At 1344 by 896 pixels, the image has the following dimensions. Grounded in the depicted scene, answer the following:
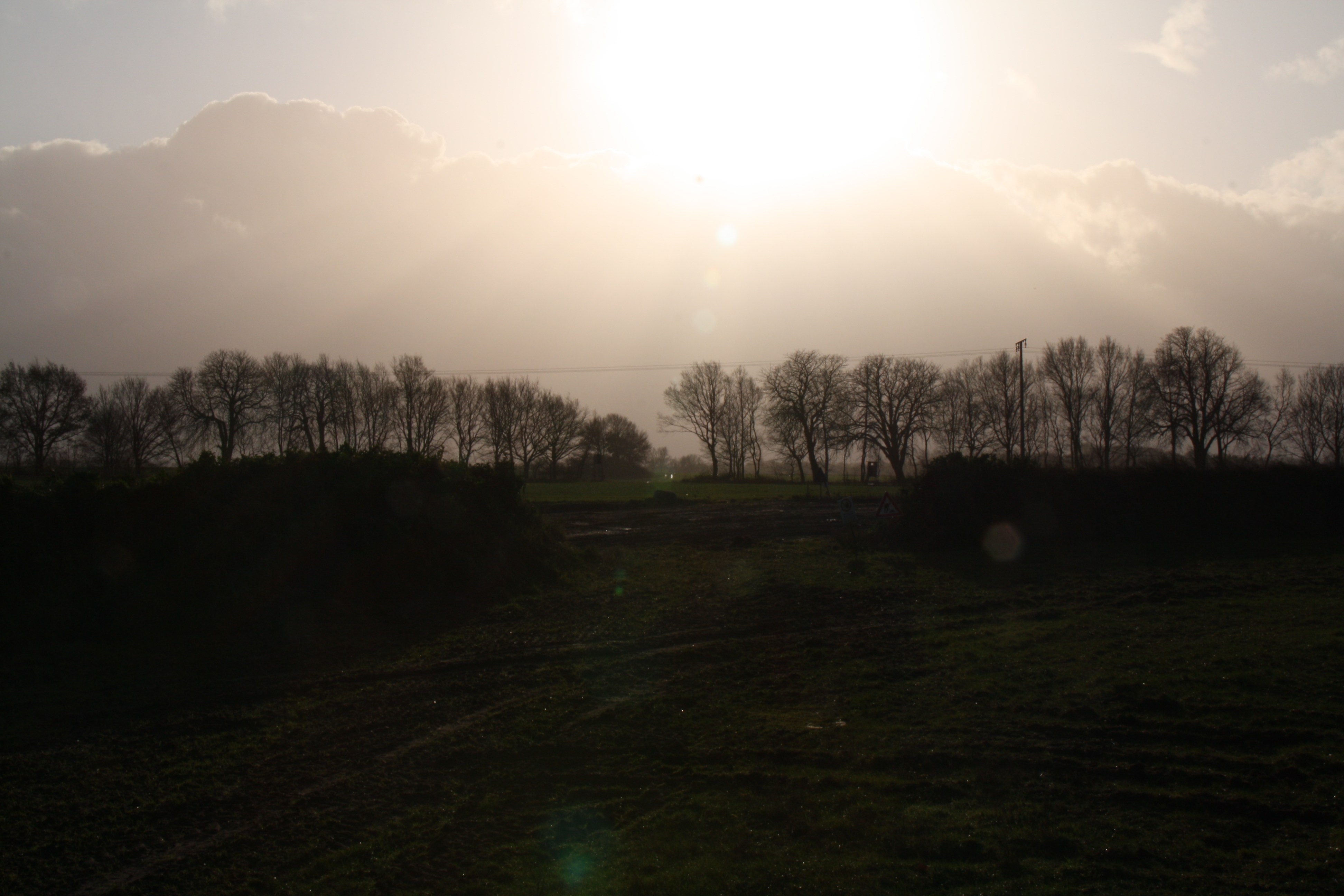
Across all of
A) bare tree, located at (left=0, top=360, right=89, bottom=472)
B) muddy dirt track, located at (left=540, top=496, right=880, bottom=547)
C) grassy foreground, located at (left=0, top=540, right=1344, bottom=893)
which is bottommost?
grassy foreground, located at (left=0, top=540, right=1344, bottom=893)

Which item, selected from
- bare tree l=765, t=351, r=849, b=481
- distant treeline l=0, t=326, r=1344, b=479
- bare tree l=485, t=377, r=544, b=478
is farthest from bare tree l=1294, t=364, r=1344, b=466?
bare tree l=485, t=377, r=544, b=478

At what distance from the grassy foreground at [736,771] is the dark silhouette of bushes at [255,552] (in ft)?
10.1

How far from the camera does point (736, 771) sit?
21.4 feet

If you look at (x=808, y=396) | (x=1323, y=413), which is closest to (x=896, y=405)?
(x=808, y=396)

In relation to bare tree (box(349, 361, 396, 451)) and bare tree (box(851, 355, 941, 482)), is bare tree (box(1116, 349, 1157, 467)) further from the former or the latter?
bare tree (box(349, 361, 396, 451))

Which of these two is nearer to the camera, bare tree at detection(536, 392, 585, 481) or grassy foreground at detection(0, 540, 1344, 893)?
grassy foreground at detection(0, 540, 1344, 893)

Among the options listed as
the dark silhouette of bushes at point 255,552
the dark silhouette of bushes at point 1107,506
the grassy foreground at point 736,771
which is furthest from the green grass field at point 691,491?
the grassy foreground at point 736,771

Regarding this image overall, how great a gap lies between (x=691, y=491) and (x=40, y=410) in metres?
46.2

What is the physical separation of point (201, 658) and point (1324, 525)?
29.9 metres

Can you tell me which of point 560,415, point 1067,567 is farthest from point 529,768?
point 560,415

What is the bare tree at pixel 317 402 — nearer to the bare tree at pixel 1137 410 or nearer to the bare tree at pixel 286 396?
the bare tree at pixel 286 396

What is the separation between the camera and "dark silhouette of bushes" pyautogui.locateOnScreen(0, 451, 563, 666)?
444 inches

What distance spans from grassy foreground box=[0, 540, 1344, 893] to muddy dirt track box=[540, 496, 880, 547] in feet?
47.4

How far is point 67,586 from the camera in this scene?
11.4 m
